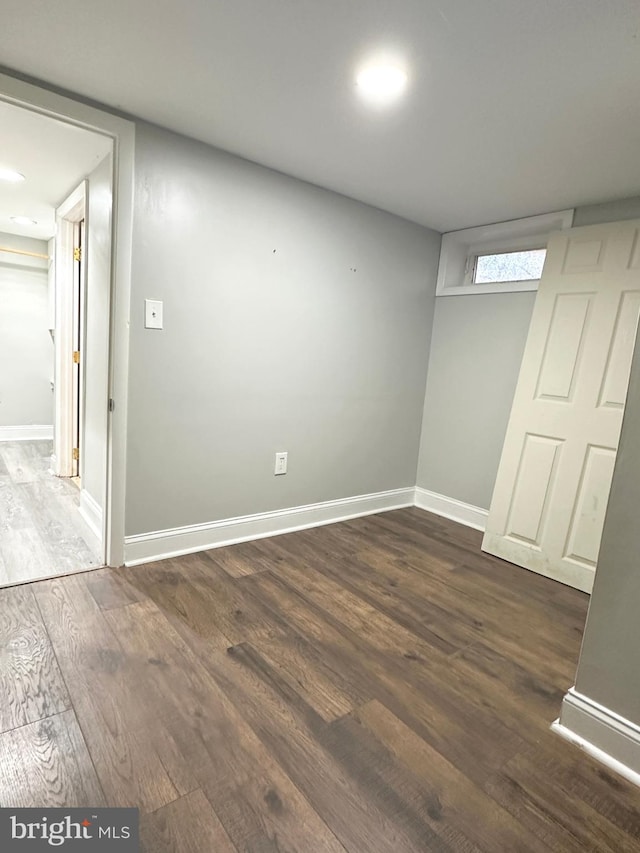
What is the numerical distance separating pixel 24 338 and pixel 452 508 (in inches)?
188

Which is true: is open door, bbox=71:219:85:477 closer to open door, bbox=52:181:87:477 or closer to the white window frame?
open door, bbox=52:181:87:477

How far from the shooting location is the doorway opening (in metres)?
2.26

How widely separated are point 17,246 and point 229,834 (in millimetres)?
5492

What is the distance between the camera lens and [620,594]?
139 cm

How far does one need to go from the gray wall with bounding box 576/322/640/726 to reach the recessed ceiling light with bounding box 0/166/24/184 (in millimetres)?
3370

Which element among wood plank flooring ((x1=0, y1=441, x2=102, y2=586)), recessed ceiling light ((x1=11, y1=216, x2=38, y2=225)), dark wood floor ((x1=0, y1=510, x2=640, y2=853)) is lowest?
wood plank flooring ((x1=0, y1=441, x2=102, y2=586))

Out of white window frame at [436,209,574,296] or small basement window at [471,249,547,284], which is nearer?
white window frame at [436,209,574,296]

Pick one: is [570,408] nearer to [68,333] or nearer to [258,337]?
[258,337]

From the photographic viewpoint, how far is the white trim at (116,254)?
5.92 feet

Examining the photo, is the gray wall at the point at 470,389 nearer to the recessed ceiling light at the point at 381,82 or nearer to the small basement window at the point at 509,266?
the small basement window at the point at 509,266

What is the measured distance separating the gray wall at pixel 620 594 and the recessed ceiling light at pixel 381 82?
1235mm

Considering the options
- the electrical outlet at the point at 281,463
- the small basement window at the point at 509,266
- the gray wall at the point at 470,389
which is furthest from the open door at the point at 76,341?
the small basement window at the point at 509,266

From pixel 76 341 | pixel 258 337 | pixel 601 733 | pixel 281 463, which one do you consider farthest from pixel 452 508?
pixel 76 341

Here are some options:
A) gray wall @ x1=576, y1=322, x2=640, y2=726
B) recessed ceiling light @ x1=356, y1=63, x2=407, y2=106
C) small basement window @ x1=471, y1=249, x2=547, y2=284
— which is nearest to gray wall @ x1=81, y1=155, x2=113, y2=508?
recessed ceiling light @ x1=356, y1=63, x2=407, y2=106
